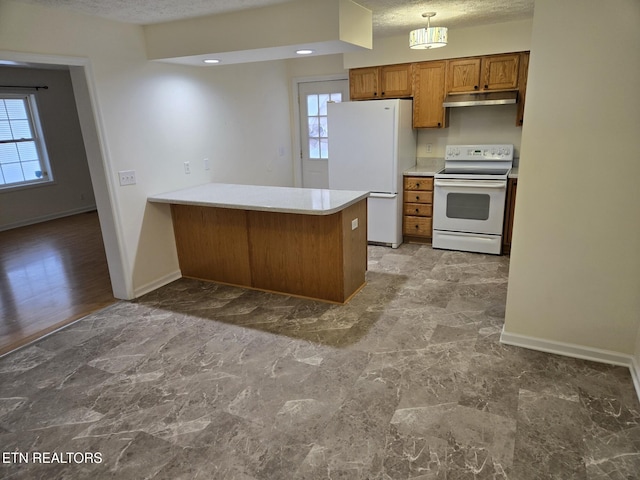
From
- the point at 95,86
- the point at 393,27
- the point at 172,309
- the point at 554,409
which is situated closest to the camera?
the point at 554,409

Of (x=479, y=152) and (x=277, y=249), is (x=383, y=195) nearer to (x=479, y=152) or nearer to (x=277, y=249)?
(x=479, y=152)

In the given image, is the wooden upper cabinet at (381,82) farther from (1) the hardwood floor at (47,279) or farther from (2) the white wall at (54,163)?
(2) the white wall at (54,163)

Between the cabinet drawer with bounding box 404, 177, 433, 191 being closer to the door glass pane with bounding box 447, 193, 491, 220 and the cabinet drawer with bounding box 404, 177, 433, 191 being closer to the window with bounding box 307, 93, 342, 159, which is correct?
the door glass pane with bounding box 447, 193, 491, 220

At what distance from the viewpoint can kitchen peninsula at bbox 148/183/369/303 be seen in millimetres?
3293

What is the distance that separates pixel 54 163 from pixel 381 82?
5673mm

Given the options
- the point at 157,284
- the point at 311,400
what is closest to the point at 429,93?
the point at 157,284

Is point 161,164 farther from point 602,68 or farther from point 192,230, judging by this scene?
point 602,68

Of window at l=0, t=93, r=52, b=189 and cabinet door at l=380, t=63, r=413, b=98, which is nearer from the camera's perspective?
cabinet door at l=380, t=63, r=413, b=98

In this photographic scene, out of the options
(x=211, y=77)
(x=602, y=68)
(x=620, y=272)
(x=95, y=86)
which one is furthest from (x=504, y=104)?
(x=95, y=86)

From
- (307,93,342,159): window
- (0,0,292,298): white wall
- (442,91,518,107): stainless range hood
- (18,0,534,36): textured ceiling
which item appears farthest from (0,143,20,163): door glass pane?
(442,91,518,107): stainless range hood

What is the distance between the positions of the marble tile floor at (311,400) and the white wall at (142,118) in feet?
2.54

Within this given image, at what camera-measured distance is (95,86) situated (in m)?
3.15

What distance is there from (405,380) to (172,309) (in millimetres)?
2041

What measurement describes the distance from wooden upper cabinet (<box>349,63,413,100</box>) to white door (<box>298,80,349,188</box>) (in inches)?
21.5
